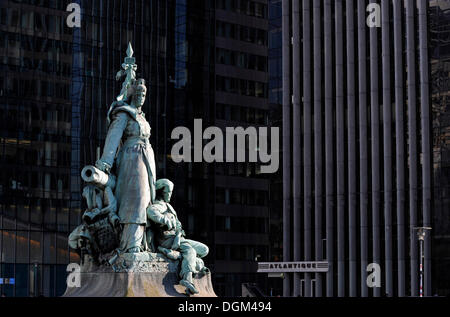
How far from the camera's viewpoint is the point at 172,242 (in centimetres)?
2655

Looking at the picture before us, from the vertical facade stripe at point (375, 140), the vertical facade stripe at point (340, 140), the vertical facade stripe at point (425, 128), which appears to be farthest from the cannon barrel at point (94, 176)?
the vertical facade stripe at point (340, 140)

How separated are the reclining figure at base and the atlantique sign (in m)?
46.3

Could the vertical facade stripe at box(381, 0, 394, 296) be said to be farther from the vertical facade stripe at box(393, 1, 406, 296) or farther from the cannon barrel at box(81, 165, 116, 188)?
the cannon barrel at box(81, 165, 116, 188)

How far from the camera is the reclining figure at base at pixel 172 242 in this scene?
2619 centimetres

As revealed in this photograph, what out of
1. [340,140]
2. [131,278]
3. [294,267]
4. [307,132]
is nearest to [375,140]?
[340,140]

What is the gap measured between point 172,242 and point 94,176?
2.88 meters

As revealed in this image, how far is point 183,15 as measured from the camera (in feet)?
297

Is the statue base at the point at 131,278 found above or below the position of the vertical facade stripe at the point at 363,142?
below

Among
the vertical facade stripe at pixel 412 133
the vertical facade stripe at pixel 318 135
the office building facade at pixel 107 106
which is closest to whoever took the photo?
the vertical facade stripe at pixel 412 133

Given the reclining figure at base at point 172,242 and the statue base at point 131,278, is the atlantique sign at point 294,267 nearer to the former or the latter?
the reclining figure at base at point 172,242

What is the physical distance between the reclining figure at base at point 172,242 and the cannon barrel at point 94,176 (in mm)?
1373

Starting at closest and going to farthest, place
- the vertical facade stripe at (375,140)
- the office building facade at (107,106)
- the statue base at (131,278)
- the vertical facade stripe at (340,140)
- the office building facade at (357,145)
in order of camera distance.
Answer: the statue base at (131,278)
the office building facade at (357,145)
the vertical facade stripe at (375,140)
the vertical facade stripe at (340,140)
the office building facade at (107,106)

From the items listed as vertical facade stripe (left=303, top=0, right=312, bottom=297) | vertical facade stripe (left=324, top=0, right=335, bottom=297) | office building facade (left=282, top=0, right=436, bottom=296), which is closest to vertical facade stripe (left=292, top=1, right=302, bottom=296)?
office building facade (left=282, top=0, right=436, bottom=296)
